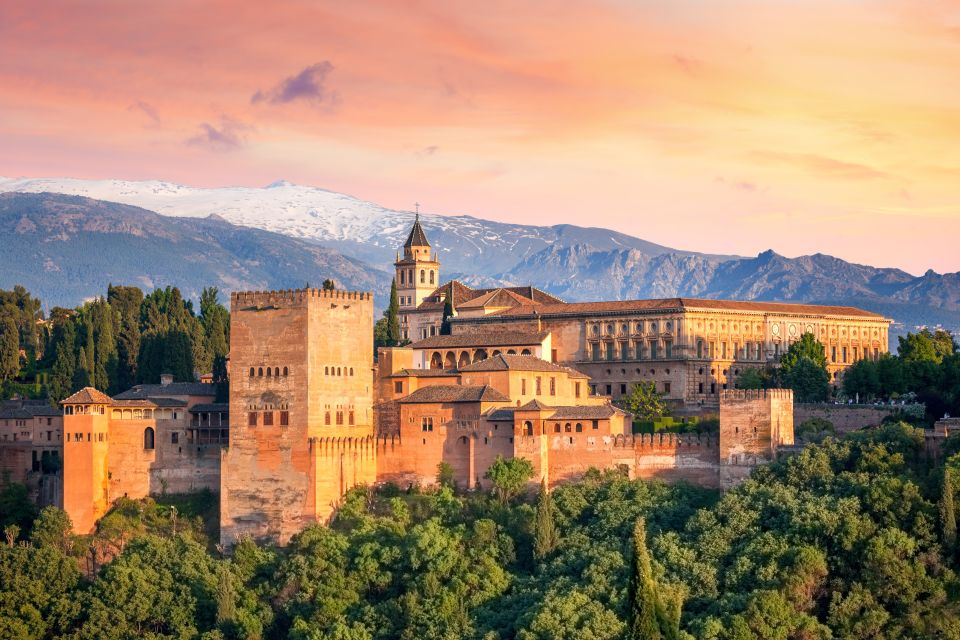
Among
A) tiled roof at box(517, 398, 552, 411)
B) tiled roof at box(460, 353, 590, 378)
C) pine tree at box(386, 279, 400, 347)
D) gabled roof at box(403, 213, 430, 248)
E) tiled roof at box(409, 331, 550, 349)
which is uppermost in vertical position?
gabled roof at box(403, 213, 430, 248)

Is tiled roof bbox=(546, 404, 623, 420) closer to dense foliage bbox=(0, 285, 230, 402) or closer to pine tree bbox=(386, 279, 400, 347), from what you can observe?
dense foliage bbox=(0, 285, 230, 402)

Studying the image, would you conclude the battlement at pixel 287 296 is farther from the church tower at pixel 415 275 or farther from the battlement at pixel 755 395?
the church tower at pixel 415 275

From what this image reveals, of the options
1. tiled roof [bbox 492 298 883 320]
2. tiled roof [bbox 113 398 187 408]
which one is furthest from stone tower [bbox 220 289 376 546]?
tiled roof [bbox 492 298 883 320]

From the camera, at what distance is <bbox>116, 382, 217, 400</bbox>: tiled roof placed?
7512cm

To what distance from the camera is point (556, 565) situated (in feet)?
202

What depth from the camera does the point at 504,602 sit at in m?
60.7

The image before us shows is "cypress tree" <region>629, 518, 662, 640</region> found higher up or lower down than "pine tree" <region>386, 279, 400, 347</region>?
lower down

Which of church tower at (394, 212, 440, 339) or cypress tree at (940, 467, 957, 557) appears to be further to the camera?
church tower at (394, 212, 440, 339)

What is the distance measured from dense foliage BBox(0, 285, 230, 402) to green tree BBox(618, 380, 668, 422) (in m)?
19.9

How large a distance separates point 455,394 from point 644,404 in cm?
1327

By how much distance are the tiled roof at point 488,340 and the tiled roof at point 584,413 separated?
1433cm

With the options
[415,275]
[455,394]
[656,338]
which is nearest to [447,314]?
[656,338]

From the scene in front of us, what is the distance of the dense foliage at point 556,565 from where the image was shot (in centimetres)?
5588

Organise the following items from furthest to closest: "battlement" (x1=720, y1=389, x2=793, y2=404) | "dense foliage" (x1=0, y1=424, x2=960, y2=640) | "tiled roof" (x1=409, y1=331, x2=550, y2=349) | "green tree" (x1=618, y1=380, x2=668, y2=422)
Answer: "tiled roof" (x1=409, y1=331, x2=550, y2=349)
"green tree" (x1=618, y1=380, x2=668, y2=422)
"battlement" (x1=720, y1=389, x2=793, y2=404)
"dense foliage" (x1=0, y1=424, x2=960, y2=640)
